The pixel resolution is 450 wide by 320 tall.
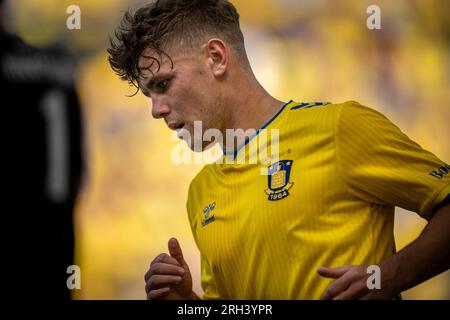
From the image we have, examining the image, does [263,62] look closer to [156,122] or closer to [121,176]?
[156,122]

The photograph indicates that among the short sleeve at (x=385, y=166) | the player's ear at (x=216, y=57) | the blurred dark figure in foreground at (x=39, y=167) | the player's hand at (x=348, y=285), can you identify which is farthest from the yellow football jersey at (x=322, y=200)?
the blurred dark figure in foreground at (x=39, y=167)

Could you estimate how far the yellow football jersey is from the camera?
1322mm

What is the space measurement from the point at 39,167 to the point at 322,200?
51.3 inches

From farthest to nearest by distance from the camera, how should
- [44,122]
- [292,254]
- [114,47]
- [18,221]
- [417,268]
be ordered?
[44,122], [18,221], [114,47], [292,254], [417,268]

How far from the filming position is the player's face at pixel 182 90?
1534 mm

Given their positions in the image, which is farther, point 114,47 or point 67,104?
point 67,104

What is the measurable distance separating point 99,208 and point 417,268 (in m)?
2.11

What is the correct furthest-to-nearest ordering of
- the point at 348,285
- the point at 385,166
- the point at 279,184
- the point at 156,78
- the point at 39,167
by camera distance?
the point at 39,167, the point at 156,78, the point at 279,184, the point at 385,166, the point at 348,285

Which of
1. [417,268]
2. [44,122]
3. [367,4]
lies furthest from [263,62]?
[417,268]

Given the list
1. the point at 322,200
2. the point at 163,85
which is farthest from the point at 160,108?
the point at 322,200

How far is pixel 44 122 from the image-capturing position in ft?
7.61

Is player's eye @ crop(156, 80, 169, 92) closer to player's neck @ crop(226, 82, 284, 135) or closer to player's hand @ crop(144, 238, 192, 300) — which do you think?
player's neck @ crop(226, 82, 284, 135)

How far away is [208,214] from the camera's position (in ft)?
5.25

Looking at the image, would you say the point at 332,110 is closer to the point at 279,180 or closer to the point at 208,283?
the point at 279,180
